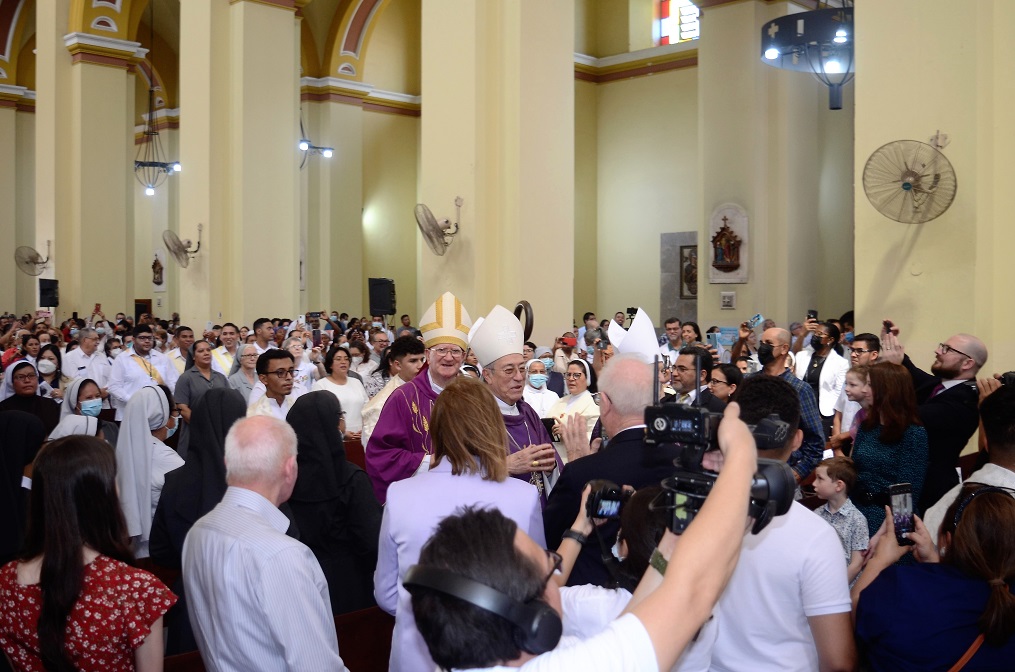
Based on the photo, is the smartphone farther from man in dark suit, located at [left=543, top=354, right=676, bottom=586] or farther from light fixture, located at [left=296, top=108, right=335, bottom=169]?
light fixture, located at [left=296, top=108, right=335, bottom=169]

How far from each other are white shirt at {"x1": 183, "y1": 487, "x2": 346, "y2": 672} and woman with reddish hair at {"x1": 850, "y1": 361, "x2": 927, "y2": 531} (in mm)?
2503

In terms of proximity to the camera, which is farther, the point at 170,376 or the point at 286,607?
the point at 170,376

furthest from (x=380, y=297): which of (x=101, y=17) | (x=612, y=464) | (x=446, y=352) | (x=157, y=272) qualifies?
(x=612, y=464)

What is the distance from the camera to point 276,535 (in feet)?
8.91

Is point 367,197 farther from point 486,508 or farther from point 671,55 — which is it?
point 486,508

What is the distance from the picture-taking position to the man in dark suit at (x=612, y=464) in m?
2.92

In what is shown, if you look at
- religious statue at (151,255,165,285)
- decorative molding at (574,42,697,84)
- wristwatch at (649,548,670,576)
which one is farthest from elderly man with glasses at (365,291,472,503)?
religious statue at (151,255,165,285)

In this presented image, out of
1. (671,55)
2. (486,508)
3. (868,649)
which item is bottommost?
(868,649)

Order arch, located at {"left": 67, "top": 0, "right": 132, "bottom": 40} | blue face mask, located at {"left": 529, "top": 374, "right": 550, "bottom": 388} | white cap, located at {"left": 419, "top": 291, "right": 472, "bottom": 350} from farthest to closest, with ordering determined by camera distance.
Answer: arch, located at {"left": 67, "top": 0, "right": 132, "bottom": 40} < blue face mask, located at {"left": 529, "top": 374, "right": 550, "bottom": 388} < white cap, located at {"left": 419, "top": 291, "right": 472, "bottom": 350}

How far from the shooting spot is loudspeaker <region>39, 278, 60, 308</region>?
18.6 m

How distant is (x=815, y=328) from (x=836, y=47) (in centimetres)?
513

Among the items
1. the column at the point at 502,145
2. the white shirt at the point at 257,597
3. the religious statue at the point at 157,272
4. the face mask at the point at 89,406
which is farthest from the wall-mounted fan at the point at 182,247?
the white shirt at the point at 257,597

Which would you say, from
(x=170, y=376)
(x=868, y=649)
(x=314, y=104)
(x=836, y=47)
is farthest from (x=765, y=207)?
(x=868, y=649)

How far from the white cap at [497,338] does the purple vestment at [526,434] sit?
320mm
